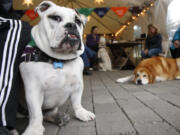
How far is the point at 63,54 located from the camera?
1425 mm

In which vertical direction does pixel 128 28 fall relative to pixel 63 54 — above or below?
above

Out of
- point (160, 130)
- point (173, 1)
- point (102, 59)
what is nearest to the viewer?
point (160, 130)

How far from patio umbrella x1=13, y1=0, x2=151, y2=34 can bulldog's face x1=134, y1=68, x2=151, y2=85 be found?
4.43 metres

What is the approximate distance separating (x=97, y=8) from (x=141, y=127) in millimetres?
7478

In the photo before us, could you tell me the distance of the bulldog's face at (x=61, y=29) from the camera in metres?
1.36

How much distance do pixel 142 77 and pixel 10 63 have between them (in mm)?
2669

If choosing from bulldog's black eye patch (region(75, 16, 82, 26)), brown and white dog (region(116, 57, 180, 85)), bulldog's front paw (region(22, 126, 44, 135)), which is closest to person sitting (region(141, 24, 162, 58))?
brown and white dog (region(116, 57, 180, 85))

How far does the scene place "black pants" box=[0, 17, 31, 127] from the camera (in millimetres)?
1237

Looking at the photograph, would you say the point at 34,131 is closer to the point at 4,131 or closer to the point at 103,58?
the point at 4,131

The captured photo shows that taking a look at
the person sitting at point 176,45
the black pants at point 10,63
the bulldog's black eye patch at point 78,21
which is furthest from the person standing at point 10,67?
the person sitting at point 176,45

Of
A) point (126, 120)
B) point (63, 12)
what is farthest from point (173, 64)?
point (63, 12)

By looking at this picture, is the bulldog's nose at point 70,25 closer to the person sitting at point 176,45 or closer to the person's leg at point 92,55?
the person sitting at point 176,45

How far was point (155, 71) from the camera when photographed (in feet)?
12.6

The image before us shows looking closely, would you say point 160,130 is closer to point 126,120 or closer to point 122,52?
point 126,120
